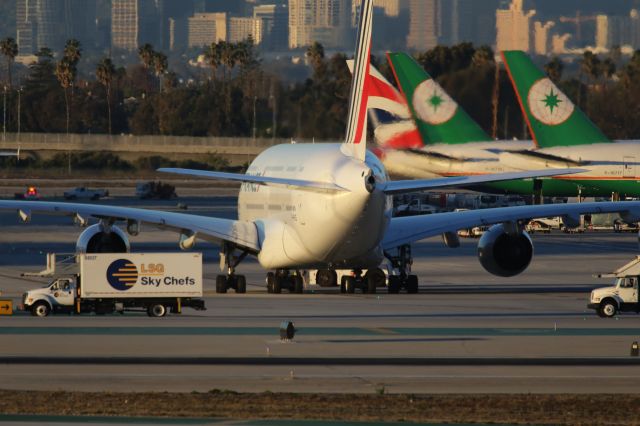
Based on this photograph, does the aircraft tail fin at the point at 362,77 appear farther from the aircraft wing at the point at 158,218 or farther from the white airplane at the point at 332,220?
the aircraft wing at the point at 158,218

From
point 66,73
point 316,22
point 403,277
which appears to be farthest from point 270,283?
point 66,73

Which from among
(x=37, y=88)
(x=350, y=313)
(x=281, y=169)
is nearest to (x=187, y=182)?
(x=37, y=88)

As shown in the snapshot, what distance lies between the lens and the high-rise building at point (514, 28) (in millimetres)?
154625

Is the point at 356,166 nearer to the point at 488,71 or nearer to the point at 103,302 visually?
the point at 103,302

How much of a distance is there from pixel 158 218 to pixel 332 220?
599cm

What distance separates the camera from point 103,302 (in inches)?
1496

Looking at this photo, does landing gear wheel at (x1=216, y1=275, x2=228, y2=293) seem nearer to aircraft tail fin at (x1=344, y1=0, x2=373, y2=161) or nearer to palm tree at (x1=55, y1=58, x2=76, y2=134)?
aircraft tail fin at (x1=344, y1=0, x2=373, y2=161)

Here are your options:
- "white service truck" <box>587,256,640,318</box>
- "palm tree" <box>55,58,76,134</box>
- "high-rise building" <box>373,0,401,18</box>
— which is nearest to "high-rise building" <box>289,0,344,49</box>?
"high-rise building" <box>373,0,401,18</box>

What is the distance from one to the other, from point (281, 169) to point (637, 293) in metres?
14.4

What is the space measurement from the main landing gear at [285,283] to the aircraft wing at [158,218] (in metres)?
1.25

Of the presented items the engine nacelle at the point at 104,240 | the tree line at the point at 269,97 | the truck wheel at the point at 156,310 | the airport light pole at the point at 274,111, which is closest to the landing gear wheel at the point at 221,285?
the engine nacelle at the point at 104,240

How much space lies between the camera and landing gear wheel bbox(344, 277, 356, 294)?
46.1m

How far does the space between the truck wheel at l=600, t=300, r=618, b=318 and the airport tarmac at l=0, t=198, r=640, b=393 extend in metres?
0.30

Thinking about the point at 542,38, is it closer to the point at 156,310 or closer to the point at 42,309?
the point at 156,310
